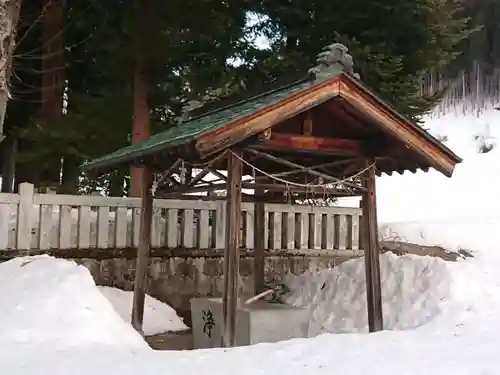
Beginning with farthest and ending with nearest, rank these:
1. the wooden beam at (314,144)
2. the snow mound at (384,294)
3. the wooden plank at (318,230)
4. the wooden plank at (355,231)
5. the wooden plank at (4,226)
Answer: the wooden plank at (355,231), the wooden plank at (318,230), the wooden plank at (4,226), the snow mound at (384,294), the wooden beam at (314,144)

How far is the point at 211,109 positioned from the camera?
791 centimetres

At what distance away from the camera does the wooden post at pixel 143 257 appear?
7324 mm

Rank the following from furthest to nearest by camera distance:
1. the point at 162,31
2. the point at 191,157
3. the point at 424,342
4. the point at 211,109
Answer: the point at 162,31 → the point at 211,109 → the point at 191,157 → the point at 424,342

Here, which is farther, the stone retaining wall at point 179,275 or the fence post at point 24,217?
the stone retaining wall at point 179,275

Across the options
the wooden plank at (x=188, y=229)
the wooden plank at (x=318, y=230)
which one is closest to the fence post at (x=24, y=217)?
the wooden plank at (x=188, y=229)

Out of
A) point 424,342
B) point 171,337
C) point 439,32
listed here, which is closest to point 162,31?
point 439,32

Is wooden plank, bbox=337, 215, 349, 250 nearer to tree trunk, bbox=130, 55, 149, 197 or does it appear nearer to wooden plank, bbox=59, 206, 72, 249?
tree trunk, bbox=130, 55, 149, 197

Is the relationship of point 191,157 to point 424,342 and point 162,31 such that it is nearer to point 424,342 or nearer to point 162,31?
point 424,342

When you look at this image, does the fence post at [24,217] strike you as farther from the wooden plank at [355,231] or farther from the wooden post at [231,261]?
the wooden plank at [355,231]

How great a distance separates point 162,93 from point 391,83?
4.20 metres

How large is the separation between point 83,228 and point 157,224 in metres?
1.10

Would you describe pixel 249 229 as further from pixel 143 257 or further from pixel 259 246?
pixel 143 257

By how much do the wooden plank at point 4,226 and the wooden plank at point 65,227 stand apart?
0.69 meters

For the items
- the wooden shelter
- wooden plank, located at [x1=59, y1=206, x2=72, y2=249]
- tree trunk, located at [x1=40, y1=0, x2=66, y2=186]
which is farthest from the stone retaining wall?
tree trunk, located at [x1=40, y1=0, x2=66, y2=186]
